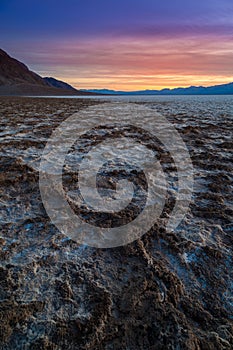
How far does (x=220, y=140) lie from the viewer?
38.0 ft

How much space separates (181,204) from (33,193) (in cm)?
326

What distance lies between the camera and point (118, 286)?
3.20m

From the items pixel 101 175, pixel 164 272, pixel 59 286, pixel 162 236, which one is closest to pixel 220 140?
pixel 101 175

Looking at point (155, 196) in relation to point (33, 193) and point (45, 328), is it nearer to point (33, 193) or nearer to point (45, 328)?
point (33, 193)

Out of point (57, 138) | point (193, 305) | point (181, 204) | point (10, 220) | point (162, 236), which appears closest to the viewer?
point (193, 305)

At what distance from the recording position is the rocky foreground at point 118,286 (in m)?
2.55

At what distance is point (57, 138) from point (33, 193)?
623 cm

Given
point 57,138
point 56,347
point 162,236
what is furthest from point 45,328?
point 57,138

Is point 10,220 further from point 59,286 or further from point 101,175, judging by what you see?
point 101,175

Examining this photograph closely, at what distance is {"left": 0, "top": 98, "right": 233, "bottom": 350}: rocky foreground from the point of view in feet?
8.36

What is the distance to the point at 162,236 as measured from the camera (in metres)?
4.25

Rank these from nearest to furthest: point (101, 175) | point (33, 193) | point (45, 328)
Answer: point (45, 328), point (33, 193), point (101, 175)

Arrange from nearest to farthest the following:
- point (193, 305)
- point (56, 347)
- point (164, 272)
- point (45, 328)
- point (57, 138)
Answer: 1. point (56, 347)
2. point (45, 328)
3. point (193, 305)
4. point (164, 272)
5. point (57, 138)

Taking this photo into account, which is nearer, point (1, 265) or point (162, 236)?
point (1, 265)
